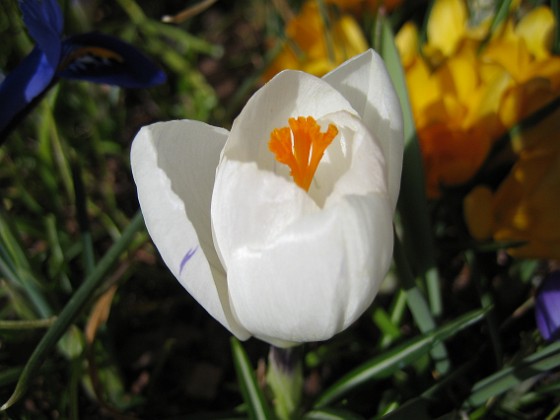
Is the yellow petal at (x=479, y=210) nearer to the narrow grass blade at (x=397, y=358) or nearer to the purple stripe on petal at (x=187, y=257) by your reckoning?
the narrow grass blade at (x=397, y=358)

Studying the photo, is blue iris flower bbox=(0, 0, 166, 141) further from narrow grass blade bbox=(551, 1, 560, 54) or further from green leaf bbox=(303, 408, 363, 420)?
narrow grass blade bbox=(551, 1, 560, 54)

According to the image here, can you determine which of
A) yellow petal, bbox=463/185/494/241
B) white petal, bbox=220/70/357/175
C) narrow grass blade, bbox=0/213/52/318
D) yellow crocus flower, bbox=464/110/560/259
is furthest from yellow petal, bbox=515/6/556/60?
narrow grass blade, bbox=0/213/52/318

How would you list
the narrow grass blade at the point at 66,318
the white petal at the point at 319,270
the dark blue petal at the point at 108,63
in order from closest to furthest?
the white petal at the point at 319,270 < the narrow grass blade at the point at 66,318 < the dark blue petal at the point at 108,63

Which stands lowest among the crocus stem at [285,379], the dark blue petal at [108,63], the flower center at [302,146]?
the crocus stem at [285,379]

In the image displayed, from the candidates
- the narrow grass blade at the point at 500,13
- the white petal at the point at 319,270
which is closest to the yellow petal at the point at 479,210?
the narrow grass blade at the point at 500,13

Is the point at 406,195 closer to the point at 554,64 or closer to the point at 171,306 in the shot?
the point at 554,64

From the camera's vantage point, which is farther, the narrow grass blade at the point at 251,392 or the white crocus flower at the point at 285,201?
the narrow grass blade at the point at 251,392

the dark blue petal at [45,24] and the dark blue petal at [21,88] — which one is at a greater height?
the dark blue petal at [45,24]

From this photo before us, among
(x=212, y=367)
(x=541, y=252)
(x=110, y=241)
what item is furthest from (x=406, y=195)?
(x=110, y=241)
